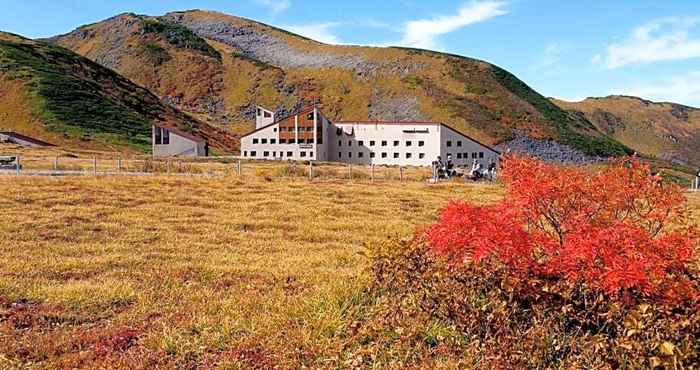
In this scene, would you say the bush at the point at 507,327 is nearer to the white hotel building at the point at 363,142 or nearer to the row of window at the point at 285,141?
the white hotel building at the point at 363,142

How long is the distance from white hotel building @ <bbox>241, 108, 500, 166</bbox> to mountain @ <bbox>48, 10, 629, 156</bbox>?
4671 centimetres

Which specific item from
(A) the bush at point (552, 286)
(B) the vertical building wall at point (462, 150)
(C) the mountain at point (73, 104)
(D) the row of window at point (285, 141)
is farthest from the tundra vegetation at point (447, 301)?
(C) the mountain at point (73, 104)

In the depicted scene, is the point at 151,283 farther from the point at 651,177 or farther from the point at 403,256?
the point at 651,177

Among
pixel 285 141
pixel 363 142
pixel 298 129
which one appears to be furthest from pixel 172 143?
pixel 363 142

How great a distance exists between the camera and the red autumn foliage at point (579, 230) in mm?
6070

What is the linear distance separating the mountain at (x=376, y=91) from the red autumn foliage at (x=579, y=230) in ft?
433

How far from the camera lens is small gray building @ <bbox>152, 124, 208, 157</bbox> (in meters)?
92.1

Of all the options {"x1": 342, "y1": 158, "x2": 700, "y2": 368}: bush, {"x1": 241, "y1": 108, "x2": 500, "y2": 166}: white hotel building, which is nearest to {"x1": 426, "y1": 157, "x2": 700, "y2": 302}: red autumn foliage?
{"x1": 342, "y1": 158, "x2": 700, "y2": 368}: bush

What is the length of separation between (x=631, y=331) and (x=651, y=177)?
7.27ft

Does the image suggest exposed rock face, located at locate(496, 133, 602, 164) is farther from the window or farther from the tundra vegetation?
the tundra vegetation

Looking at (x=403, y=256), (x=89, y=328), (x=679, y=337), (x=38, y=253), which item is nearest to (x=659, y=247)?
(x=679, y=337)

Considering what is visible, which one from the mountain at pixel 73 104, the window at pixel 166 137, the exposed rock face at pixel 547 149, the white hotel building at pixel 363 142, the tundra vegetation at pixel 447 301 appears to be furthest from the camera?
the exposed rock face at pixel 547 149

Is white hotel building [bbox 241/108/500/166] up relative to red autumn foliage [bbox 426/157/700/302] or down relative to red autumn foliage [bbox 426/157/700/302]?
up

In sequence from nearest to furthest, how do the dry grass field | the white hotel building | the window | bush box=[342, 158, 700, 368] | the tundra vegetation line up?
bush box=[342, 158, 700, 368]
the tundra vegetation
the dry grass field
the white hotel building
the window
